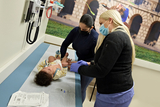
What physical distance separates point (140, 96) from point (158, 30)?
1768 millimetres

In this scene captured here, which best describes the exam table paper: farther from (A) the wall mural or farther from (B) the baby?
(A) the wall mural

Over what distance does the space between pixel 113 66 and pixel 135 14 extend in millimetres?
2851

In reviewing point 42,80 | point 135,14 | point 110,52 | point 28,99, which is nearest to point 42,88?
point 42,80

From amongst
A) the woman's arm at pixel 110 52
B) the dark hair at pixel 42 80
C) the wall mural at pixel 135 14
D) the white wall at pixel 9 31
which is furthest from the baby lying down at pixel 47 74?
the wall mural at pixel 135 14

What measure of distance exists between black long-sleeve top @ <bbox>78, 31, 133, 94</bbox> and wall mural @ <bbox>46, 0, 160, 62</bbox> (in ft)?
8.10

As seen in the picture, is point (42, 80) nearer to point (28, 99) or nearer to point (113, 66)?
point (28, 99)

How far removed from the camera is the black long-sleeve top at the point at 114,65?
1.13m

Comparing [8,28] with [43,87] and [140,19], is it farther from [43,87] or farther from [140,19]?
[140,19]

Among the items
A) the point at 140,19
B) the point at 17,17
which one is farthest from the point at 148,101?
the point at 17,17

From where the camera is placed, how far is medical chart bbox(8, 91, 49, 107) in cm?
115

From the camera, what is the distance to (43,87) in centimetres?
147

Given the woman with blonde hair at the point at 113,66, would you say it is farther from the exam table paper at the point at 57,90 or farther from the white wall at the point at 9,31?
the white wall at the point at 9,31

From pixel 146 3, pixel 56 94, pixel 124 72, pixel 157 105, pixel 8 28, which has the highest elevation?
pixel 146 3

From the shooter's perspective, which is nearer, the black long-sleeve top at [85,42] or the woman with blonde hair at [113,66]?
the woman with blonde hair at [113,66]
